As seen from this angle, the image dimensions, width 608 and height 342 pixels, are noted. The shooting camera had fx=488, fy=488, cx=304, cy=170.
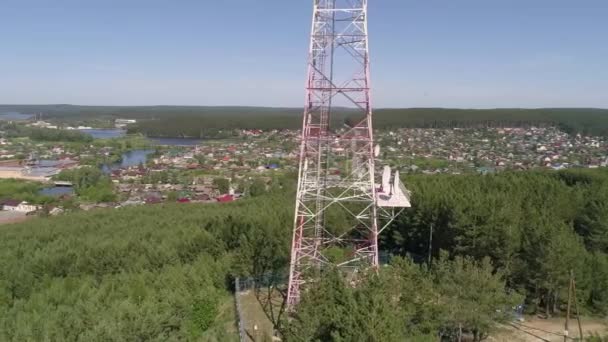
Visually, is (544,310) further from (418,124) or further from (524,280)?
(418,124)

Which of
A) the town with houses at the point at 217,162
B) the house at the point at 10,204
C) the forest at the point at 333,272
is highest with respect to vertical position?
the forest at the point at 333,272

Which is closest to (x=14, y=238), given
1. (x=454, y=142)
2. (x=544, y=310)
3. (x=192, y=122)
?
(x=544, y=310)

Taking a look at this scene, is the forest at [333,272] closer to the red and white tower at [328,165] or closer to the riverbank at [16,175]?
the red and white tower at [328,165]

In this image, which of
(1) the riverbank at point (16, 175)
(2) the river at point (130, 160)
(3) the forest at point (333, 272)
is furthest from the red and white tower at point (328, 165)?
(2) the river at point (130, 160)

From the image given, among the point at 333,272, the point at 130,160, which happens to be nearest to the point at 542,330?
the point at 333,272

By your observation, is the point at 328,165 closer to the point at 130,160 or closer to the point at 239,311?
the point at 239,311

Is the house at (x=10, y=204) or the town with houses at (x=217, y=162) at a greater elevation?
the town with houses at (x=217, y=162)

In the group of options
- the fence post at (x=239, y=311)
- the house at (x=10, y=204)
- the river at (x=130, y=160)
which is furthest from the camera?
the river at (x=130, y=160)
